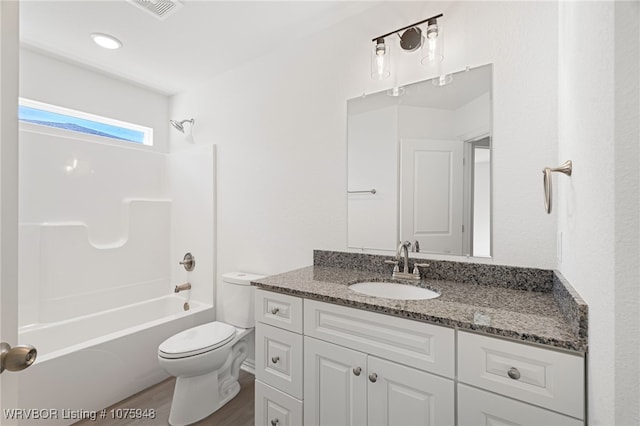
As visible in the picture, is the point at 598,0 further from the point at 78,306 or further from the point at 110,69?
the point at 78,306

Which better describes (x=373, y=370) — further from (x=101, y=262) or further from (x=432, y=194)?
(x=101, y=262)

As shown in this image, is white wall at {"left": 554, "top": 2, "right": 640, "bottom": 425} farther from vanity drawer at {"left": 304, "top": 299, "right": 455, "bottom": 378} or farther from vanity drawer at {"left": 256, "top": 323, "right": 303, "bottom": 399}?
vanity drawer at {"left": 256, "top": 323, "right": 303, "bottom": 399}

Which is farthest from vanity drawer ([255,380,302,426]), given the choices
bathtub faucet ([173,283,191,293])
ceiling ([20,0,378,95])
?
ceiling ([20,0,378,95])

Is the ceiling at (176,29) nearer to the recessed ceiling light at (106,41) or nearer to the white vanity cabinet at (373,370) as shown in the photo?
the recessed ceiling light at (106,41)

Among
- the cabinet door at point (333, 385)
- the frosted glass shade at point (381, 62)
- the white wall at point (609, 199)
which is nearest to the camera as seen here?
the white wall at point (609, 199)

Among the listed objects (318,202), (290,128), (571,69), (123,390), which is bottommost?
(123,390)

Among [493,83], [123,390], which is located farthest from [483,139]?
[123,390]

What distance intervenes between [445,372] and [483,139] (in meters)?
1.10

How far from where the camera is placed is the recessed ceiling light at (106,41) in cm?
206

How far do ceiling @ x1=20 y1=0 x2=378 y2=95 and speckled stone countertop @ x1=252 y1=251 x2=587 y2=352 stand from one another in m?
1.66

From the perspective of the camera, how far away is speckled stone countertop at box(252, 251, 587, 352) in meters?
0.85

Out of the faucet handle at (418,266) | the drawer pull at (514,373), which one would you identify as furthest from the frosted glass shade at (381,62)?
the drawer pull at (514,373)

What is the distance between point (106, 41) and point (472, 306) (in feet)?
9.38

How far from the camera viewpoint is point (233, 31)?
2.02 metres
